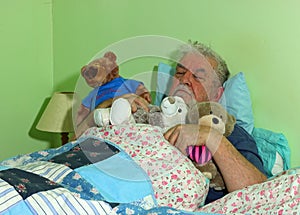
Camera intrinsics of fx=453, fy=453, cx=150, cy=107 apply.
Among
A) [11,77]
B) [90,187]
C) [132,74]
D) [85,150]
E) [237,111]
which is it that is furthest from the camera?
[11,77]

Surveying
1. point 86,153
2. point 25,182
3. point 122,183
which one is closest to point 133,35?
point 86,153

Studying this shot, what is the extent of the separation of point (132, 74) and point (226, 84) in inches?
19.8

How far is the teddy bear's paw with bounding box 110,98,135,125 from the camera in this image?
152cm

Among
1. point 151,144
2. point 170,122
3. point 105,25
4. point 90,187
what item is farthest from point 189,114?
point 105,25

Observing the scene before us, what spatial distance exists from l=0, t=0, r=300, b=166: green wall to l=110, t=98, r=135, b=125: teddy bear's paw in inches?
21.5

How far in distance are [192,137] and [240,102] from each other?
14.5 inches

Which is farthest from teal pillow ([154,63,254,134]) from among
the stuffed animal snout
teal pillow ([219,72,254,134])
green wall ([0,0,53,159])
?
green wall ([0,0,53,159])

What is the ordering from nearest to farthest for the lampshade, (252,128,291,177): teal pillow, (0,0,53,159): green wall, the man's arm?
the man's arm
(252,128,291,177): teal pillow
the lampshade
(0,0,53,159): green wall

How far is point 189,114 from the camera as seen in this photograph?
60.2 inches

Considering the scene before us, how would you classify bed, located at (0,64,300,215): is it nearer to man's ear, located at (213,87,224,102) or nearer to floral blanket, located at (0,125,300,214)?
floral blanket, located at (0,125,300,214)

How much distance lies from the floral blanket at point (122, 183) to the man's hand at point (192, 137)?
49mm

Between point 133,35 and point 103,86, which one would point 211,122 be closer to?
point 103,86

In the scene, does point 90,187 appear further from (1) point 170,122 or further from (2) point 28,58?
(2) point 28,58

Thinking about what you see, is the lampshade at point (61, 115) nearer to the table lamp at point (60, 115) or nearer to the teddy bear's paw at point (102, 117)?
the table lamp at point (60, 115)
